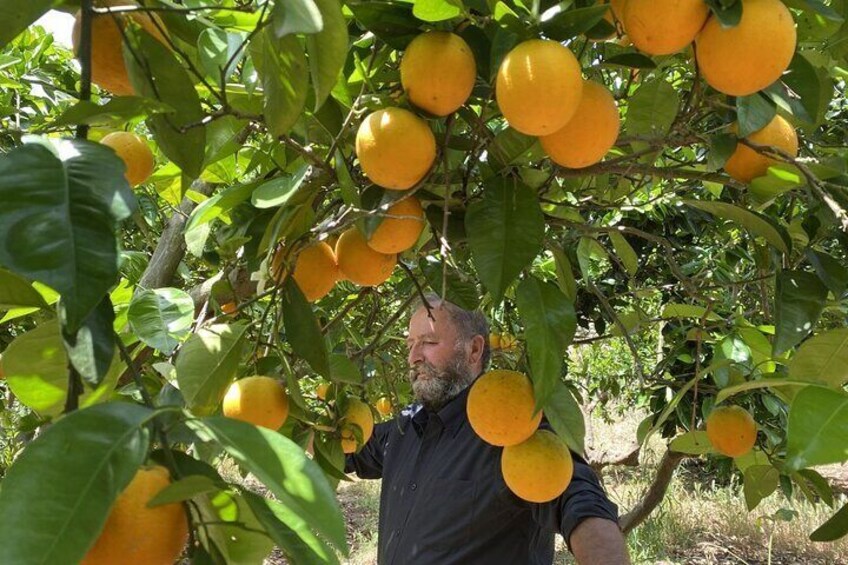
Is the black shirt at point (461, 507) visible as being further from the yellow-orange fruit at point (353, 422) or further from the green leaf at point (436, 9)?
the green leaf at point (436, 9)

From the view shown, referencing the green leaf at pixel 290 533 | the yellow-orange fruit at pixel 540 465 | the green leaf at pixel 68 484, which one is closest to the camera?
the green leaf at pixel 68 484

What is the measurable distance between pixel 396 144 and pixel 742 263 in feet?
8.74

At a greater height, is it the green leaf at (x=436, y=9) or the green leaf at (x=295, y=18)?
the green leaf at (x=295, y=18)

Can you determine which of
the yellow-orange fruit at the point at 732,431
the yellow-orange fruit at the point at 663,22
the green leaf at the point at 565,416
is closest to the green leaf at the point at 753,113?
the yellow-orange fruit at the point at 663,22

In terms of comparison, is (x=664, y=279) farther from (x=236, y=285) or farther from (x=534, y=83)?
(x=534, y=83)

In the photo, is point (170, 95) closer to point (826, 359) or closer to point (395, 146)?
point (395, 146)

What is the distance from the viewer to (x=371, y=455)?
2.94 metres

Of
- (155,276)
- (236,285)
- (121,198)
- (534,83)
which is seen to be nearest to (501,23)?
(534,83)

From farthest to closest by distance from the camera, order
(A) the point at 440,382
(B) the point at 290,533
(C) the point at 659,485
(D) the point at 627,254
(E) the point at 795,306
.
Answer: (C) the point at 659,485, (A) the point at 440,382, (D) the point at 627,254, (E) the point at 795,306, (B) the point at 290,533

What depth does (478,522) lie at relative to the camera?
84.7 inches

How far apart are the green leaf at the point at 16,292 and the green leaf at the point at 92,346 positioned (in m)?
0.18

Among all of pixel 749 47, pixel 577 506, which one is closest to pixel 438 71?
pixel 749 47

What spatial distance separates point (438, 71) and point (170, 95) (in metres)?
0.26

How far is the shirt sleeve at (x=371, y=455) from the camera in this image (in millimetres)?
2873
